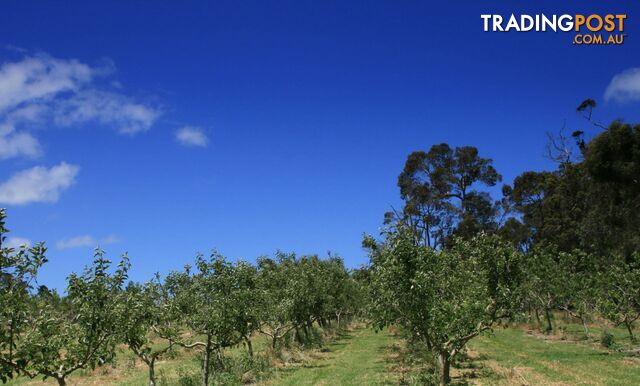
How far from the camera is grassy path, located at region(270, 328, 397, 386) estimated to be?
33250 mm

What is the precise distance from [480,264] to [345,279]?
45.8 metres

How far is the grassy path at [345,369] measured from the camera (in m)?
33.2

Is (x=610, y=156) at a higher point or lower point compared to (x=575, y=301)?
higher

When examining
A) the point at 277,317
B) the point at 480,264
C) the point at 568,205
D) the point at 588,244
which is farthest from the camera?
the point at 568,205

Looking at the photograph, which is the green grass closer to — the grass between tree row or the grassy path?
the grass between tree row

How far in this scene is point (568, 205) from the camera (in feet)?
308

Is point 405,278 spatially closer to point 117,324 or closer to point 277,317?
point 117,324

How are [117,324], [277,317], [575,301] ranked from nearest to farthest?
[117,324]
[277,317]
[575,301]

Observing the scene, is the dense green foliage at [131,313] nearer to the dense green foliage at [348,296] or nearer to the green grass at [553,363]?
the dense green foliage at [348,296]

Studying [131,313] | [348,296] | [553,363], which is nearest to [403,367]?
[553,363]

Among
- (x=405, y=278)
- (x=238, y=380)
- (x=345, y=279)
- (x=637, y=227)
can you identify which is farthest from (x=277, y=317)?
(x=637, y=227)

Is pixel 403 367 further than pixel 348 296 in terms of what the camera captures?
No

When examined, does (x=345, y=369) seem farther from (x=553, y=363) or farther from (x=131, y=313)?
(x=131, y=313)

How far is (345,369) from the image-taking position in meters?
38.5
